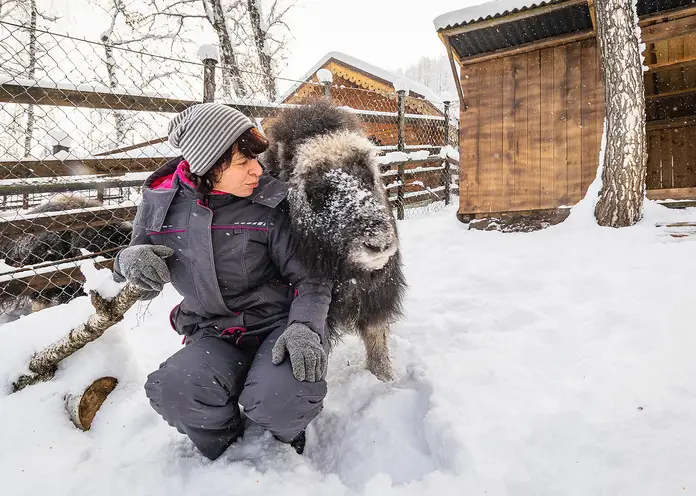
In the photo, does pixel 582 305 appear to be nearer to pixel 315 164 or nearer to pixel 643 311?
pixel 643 311

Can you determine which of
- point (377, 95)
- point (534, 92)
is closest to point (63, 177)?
point (534, 92)

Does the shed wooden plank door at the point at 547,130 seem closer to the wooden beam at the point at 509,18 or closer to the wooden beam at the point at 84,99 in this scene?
the wooden beam at the point at 509,18

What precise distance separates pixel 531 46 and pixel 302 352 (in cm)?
498

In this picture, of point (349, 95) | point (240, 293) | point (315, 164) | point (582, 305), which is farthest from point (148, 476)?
point (349, 95)

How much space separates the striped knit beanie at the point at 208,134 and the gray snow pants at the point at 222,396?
0.75m

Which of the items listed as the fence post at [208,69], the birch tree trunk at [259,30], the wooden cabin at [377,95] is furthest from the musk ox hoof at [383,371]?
the birch tree trunk at [259,30]

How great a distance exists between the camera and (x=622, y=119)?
12.8ft

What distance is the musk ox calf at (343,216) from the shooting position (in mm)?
1760

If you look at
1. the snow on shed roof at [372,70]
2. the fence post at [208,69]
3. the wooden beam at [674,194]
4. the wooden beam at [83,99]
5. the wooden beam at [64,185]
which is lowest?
the wooden beam at [674,194]

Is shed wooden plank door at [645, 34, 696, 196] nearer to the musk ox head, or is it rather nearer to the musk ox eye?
the musk ox head

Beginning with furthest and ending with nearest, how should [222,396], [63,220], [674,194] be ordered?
[674,194] → [63,220] → [222,396]

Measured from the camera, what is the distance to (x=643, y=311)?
2.07 meters

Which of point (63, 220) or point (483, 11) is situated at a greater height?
point (483, 11)

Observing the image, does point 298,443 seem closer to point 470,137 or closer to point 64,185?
point 64,185
